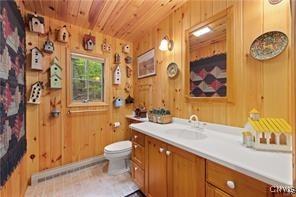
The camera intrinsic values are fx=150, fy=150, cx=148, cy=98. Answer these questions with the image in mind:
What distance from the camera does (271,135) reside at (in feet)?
3.32

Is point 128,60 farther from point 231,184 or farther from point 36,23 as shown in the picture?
point 231,184

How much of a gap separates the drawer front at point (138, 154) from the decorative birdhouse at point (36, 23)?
1991 millimetres

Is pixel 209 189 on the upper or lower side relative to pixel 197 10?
lower

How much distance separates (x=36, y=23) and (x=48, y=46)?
300mm

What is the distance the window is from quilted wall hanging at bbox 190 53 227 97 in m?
1.70

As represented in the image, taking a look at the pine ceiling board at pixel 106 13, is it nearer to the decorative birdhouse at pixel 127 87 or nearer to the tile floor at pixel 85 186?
the decorative birdhouse at pixel 127 87

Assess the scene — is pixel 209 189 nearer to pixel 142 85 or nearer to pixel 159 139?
pixel 159 139

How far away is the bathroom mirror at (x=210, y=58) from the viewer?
1.44 metres

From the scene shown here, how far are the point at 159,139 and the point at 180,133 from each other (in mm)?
375

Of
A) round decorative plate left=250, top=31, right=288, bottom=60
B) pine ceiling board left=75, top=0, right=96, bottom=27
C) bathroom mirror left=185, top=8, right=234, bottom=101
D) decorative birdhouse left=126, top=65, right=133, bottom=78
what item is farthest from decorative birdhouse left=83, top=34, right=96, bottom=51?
round decorative plate left=250, top=31, right=288, bottom=60

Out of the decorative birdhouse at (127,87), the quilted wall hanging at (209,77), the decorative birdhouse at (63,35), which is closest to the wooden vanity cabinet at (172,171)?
the quilted wall hanging at (209,77)

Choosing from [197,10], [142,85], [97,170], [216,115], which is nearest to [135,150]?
[97,170]

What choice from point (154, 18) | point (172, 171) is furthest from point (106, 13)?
point (172, 171)

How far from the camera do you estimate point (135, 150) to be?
196 cm
